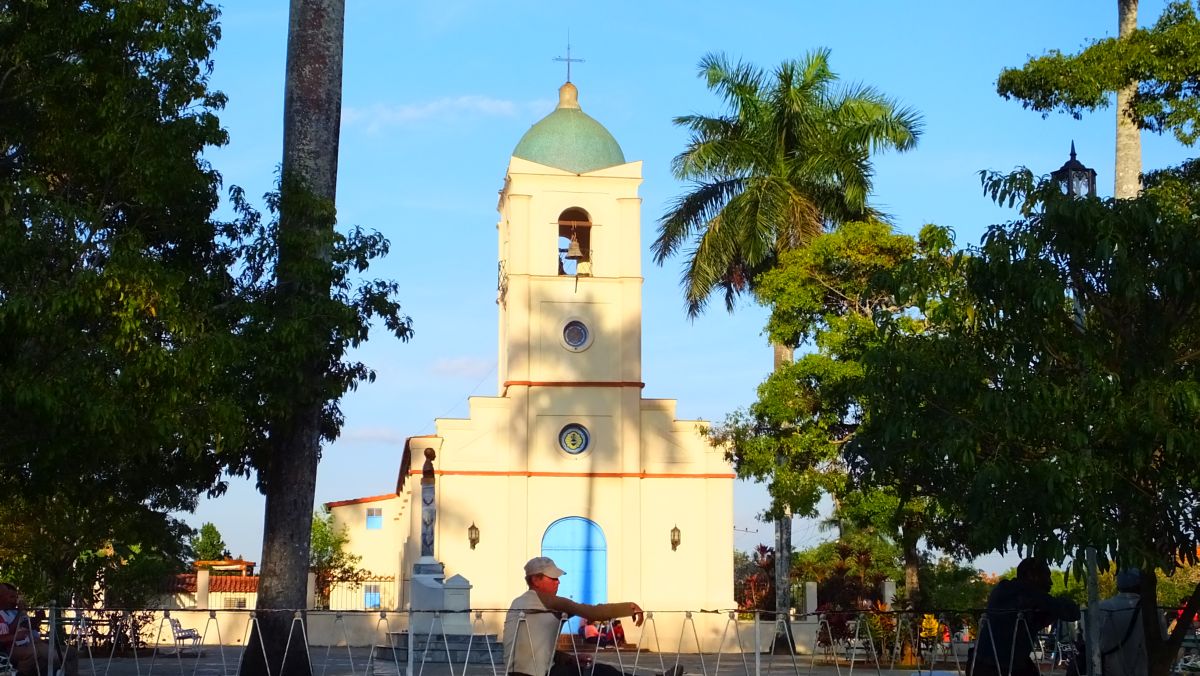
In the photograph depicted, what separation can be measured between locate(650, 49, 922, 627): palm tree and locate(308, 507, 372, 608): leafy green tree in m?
10.7

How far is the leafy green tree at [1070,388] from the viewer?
34.8 feet

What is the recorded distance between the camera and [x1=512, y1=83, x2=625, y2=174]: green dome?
34.8m

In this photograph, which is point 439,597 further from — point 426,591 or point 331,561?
point 331,561

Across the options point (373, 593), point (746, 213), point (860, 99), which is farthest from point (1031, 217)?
point (373, 593)

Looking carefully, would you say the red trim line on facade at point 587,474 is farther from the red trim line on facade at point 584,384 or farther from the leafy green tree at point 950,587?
the leafy green tree at point 950,587

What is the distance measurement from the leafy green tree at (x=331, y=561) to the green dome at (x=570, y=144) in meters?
10.1

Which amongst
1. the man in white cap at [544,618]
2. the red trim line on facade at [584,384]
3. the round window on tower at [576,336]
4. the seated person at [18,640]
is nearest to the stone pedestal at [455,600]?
the red trim line on facade at [584,384]

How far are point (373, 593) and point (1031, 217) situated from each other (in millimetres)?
30164

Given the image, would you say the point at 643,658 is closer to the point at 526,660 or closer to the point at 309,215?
the point at 309,215

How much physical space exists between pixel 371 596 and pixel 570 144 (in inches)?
533

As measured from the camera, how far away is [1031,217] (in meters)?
11.6

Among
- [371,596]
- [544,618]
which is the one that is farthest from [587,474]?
[544,618]

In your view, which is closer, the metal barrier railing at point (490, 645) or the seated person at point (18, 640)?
the seated person at point (18, 640)

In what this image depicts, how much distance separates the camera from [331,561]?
44.0 metres
